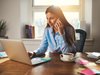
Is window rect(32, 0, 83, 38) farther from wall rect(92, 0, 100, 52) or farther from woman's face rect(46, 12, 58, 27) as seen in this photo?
woman's face rect(46, 12, 58, 27)

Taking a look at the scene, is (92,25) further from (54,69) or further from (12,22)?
(54,69)

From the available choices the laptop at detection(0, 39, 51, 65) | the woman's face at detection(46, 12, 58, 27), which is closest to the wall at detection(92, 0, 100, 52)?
the woman's face at detection(46, 12, 58, 27)

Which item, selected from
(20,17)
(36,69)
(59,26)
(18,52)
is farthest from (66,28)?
(20,17)

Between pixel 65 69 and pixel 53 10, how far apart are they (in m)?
0.98

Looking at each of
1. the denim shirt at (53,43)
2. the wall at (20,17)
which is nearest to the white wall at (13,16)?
the wall at (20,17)

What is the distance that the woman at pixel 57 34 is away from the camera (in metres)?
2.15

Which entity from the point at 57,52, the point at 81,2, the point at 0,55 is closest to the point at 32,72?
the point at 0,55

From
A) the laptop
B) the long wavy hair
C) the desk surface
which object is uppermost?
the long wavy hair

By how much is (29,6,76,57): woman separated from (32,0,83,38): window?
1.50m

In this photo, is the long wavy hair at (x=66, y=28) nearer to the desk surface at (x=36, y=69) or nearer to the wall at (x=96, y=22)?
the desk surface at (x=36, y=69)

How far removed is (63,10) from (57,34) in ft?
5.17

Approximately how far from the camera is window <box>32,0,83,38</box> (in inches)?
146

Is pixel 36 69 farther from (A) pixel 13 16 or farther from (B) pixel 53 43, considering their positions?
(A) pixel 13 16

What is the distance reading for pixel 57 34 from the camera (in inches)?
88.1
